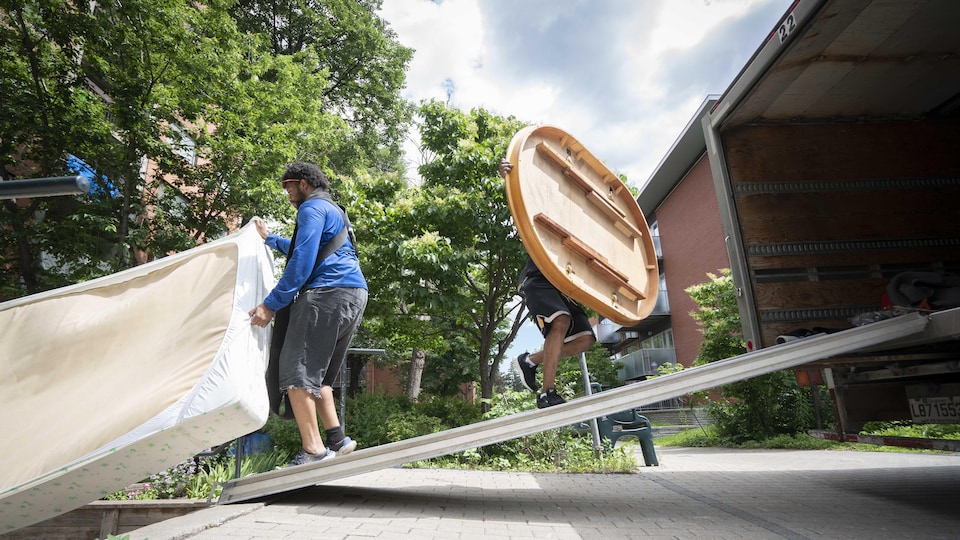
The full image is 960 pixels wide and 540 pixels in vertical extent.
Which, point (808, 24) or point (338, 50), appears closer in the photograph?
point (808, 24)

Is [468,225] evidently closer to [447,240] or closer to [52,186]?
[447,240]

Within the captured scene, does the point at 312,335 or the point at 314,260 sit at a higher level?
the point at 314,260

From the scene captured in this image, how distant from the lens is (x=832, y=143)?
4898 millimetres

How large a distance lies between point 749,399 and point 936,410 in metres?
9.70

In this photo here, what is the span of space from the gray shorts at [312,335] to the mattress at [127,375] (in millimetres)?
172

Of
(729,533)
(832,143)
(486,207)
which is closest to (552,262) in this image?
(729,533)

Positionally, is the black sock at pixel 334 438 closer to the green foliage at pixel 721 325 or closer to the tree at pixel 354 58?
the green foliage at pixel 721 325

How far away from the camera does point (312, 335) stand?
319 centimetres

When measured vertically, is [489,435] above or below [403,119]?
below

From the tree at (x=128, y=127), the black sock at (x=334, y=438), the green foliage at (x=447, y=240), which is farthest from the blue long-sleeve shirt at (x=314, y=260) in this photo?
the tree at (x=128, y=127)

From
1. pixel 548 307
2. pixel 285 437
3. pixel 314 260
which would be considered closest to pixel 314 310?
pixel 314 260

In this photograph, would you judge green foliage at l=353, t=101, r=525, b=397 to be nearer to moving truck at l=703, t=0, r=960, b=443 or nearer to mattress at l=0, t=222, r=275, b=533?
moving truck at l=703, t=0, r=960, b=443

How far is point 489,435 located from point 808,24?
3.49 meters

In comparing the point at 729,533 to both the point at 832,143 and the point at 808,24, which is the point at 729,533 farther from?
the point at 832,143
